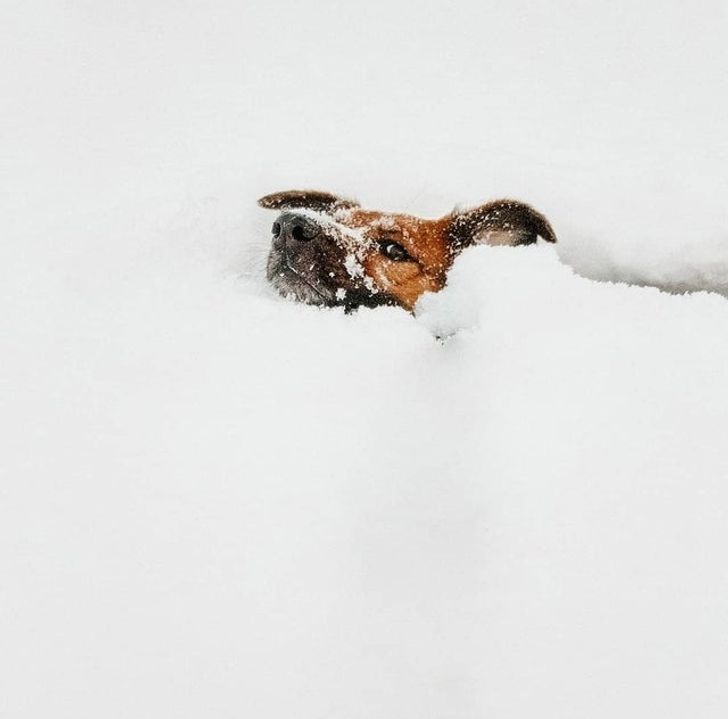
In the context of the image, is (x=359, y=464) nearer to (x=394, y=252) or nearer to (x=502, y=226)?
(x=394, y=252)

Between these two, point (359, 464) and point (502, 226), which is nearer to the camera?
point (359, 464)

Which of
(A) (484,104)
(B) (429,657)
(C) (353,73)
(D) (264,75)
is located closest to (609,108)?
(A) (484,104)

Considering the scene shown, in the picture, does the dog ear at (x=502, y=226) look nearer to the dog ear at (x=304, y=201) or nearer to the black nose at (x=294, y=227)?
the dog ear at (x=304, y=201)

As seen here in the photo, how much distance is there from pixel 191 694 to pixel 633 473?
1.35m

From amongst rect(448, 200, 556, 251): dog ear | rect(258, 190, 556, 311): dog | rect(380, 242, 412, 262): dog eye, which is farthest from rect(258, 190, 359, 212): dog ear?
rect(448, 200, 556, 251): dog ear

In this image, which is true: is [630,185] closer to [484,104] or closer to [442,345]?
[484,104]

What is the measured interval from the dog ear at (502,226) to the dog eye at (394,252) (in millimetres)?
316

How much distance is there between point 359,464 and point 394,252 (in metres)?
1.75

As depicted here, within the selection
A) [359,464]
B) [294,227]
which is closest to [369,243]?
[294,227]

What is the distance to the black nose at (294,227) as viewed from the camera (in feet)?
9.70

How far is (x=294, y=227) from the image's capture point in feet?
9.72

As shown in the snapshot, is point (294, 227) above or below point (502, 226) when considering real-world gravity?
below

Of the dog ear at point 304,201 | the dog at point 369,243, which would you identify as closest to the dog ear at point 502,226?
the dog at point 369,243

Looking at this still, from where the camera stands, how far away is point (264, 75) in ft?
15.6
